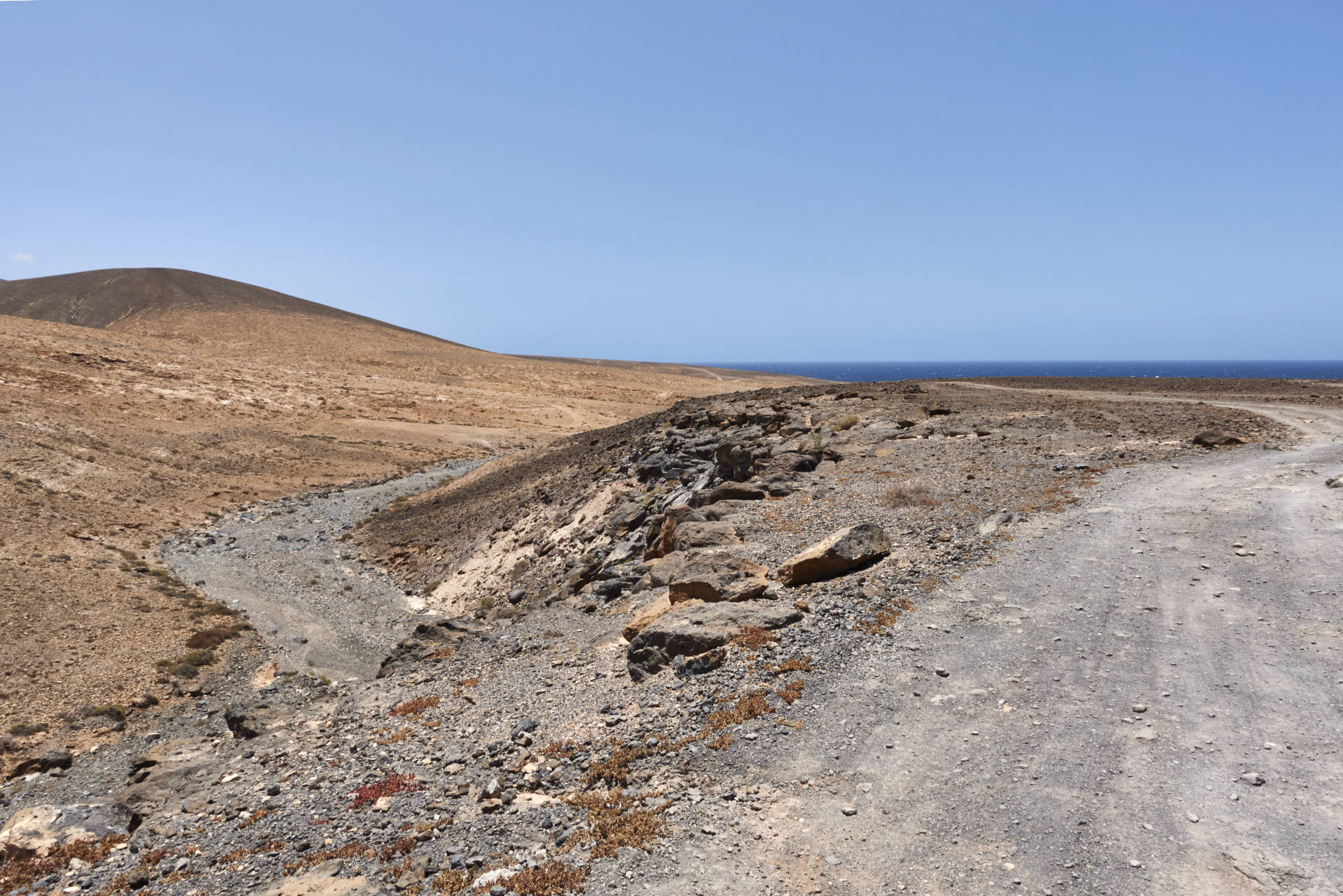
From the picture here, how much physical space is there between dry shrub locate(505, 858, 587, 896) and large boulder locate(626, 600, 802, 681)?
4.31 meters

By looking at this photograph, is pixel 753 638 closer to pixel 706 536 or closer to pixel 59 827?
pixel 706 536

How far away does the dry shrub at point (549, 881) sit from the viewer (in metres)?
6.32

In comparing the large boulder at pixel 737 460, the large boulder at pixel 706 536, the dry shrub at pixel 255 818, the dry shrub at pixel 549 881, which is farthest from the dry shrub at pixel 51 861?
the large boulder at pixel 737 460

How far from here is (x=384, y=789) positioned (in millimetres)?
9398

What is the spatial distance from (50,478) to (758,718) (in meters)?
41.9

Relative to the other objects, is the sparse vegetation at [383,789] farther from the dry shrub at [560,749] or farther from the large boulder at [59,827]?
the large boulder at [59,827]

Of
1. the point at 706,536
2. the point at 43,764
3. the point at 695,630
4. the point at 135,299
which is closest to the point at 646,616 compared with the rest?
the point at 695,630

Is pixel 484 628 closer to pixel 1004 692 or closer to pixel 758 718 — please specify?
pixel 758 718

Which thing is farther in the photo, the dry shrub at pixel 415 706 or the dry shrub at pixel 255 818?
the dry shrub at pixel 415 706

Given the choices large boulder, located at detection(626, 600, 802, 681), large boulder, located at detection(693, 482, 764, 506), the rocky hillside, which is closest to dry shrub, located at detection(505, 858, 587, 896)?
the rocky hillside

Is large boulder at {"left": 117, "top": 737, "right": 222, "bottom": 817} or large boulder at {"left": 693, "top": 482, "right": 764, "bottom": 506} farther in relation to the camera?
large boulder at {"left": 693, "top": 482, "right": 764, "bottom": 506}

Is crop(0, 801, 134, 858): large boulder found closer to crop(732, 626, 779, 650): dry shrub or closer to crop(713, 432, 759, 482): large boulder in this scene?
crop(732, 626, 779, 650): dry shrub

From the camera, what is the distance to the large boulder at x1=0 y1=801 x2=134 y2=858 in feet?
35.1

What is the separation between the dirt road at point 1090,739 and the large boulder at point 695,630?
187 cm
